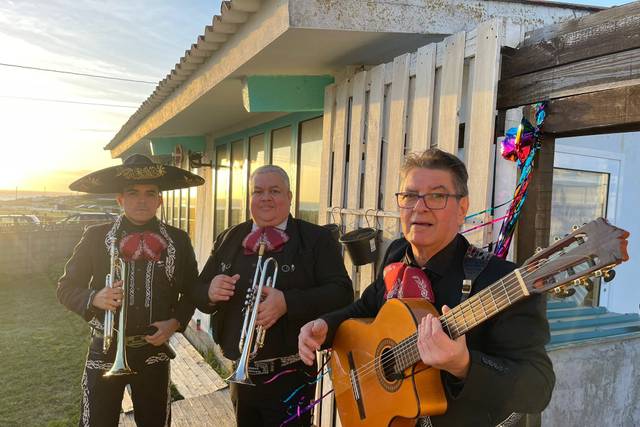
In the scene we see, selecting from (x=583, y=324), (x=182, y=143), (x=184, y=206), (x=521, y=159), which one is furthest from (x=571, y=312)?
(x=184, y=206)

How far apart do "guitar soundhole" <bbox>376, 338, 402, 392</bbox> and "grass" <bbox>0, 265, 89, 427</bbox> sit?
4.90 metres

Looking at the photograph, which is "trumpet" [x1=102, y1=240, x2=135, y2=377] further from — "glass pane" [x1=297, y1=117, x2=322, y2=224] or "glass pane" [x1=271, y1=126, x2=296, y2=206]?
"glass pane" [x1=271, y1=126, x2=296, y2=206]

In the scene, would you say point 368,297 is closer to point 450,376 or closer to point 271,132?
point 450,376

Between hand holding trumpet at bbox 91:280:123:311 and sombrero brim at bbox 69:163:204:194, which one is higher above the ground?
sombrero brim at bbox 69:163:204:194

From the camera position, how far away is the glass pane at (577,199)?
386 cm

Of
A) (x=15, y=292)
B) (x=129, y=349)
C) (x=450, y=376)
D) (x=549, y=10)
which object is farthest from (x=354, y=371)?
(x=15, y=292)

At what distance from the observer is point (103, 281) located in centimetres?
294

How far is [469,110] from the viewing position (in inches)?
105

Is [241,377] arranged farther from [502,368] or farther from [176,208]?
[176,208]

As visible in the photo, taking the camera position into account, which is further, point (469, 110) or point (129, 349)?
point (129, 349)

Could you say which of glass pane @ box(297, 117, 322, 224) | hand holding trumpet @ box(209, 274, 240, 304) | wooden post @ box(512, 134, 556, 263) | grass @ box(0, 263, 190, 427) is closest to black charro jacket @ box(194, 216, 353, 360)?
hand holding trumpet @ box(209, 274, 240, 304)

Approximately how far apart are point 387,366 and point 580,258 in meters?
0.91

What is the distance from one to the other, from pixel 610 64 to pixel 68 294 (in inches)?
122

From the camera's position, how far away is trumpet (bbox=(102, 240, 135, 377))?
264 cm
